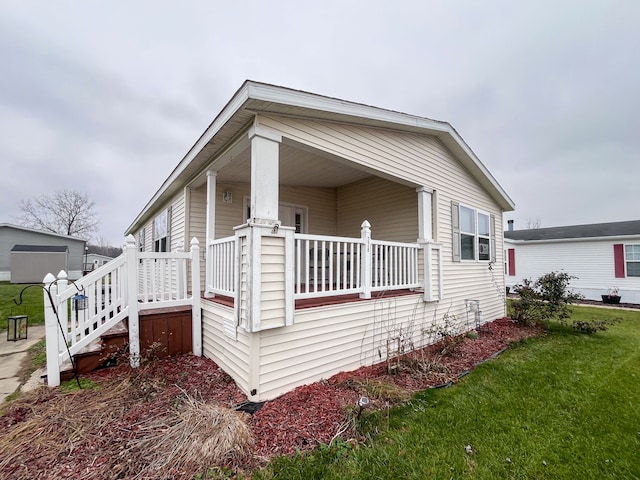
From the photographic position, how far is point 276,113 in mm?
3465

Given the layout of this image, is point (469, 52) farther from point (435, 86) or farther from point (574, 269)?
point (574, 269)

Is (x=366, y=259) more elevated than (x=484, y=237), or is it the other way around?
(x=484, y=237)

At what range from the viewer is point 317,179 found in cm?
676

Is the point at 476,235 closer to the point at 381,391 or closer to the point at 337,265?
the point at 337,265

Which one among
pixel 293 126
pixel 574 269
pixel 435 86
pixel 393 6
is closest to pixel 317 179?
pixel 293 126

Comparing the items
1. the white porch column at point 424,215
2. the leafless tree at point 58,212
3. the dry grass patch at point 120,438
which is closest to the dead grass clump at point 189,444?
the dry grass patch at point 120,438

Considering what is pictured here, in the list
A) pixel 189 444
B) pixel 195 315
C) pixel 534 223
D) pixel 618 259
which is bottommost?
pixel 189 444

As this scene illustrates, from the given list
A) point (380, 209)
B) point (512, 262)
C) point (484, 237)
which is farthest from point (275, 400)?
point (512, 262)

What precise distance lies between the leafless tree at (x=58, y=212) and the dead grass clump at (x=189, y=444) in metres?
37.1

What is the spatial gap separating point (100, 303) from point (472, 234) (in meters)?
7.77

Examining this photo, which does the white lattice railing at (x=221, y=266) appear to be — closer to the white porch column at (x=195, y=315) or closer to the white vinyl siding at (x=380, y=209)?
the white porch column at (x=195, y=315)

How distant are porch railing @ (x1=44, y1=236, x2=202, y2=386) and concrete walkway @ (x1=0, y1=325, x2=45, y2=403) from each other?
1.87ft

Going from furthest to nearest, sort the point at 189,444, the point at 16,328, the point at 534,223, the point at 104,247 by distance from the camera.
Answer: the point at 104,247, the point at 534,223, the point at 16,328, the point at 189,444

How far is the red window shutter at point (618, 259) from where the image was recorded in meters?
12.6
